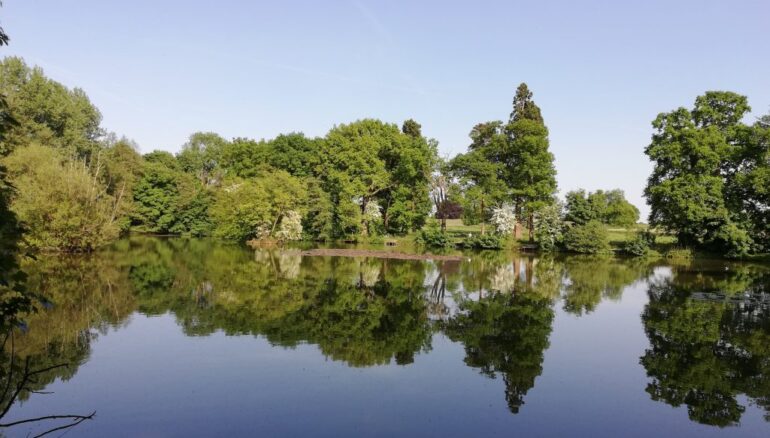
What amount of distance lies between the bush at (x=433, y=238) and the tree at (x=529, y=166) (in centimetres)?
913

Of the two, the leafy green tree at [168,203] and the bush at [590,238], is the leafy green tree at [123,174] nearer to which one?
the leafy green tree at [168,203]

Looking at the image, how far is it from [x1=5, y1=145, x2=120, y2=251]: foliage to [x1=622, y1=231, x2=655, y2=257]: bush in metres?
45.9

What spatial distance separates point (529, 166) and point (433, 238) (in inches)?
512

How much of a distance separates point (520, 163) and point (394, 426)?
48832 mm

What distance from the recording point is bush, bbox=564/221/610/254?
160 feet

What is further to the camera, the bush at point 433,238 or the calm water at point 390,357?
the bush at point 433,238

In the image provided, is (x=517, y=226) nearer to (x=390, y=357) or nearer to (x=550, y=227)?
(x=550, y=227)

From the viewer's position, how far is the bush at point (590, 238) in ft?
160

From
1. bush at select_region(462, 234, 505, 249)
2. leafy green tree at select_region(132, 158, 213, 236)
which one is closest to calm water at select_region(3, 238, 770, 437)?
bush at select_region(462, 234, 505, 249)

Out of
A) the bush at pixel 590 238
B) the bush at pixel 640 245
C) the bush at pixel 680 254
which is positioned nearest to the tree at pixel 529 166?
the bush at pixel 590 238

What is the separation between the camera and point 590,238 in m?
48.9

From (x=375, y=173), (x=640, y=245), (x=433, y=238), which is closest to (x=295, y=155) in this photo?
(x=375, y=173)

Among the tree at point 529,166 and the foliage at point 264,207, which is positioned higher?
the tree at point 529,166

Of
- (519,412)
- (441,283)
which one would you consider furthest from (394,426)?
(441,283)
